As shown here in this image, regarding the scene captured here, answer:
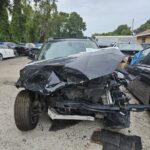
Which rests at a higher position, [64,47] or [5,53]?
[64,47]

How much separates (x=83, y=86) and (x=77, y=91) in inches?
6.0

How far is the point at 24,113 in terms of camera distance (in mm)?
4336

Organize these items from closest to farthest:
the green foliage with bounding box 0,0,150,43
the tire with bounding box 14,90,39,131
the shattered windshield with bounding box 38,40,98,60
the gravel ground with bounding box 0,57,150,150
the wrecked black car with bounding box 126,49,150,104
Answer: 1. the gravel ground with bounding box 0,57,150,150
2. the tire with bounding box 14,90,39,131
3. the wrecked black car with bounding box 126,49,150,104
4. the shattered windshield with bounding box 38,40,98,60
5. the green foliage with bounding box 0,0,150,43

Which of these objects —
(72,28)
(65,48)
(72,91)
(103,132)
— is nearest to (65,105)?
(72,91)

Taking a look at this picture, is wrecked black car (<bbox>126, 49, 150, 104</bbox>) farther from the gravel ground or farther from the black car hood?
the black car hood

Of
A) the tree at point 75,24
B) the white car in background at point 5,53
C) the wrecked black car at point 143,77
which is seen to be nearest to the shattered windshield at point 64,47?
the wrecked black car at point 143,77

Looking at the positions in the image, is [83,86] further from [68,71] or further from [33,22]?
[33,22]

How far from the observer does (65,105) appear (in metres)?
4.08

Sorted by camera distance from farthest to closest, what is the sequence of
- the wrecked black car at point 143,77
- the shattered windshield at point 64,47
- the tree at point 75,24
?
the tree at point 75,24, the shattered windshield at point 64,47, the wrecked black car at point 143,77

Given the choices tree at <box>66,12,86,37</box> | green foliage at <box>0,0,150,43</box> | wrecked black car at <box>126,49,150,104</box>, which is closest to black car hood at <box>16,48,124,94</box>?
wrecked black car at <box>126,49,150,104</box>

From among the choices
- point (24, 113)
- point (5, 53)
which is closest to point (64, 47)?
point (24, 113)

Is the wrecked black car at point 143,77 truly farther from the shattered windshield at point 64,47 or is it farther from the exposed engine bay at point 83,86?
the shattered windshield at point 64,47

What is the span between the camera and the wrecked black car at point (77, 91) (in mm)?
3963

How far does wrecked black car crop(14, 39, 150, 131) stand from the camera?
3.96 meters
